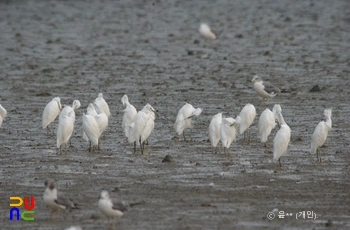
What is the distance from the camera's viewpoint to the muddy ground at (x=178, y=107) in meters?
12.0

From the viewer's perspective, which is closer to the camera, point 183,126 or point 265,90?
point 183,126

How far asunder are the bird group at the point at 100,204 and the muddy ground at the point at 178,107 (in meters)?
0.22

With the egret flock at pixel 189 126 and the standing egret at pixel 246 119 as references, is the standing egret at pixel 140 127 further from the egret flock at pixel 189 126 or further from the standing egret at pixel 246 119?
the standing egret at pixel 246 119

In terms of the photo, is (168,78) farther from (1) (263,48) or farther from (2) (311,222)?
(2) (311,222)

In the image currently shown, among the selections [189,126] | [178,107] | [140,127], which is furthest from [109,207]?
[178,107]

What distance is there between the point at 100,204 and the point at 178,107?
9656mm

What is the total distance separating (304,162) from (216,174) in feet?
5.40

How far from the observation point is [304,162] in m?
14.7

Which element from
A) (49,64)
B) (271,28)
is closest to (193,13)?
(271,28)

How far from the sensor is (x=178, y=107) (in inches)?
794

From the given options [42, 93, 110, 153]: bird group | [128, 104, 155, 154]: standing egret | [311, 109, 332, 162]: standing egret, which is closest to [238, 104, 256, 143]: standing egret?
[128, 104, 155, 154]: standing egret

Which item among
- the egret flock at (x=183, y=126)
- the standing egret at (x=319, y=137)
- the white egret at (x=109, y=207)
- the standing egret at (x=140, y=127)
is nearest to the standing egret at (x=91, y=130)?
the egret flock at (x=183, y=126)

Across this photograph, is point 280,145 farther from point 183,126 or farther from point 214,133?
point 183,126

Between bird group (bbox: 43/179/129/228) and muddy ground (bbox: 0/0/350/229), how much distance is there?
8.6 inches
